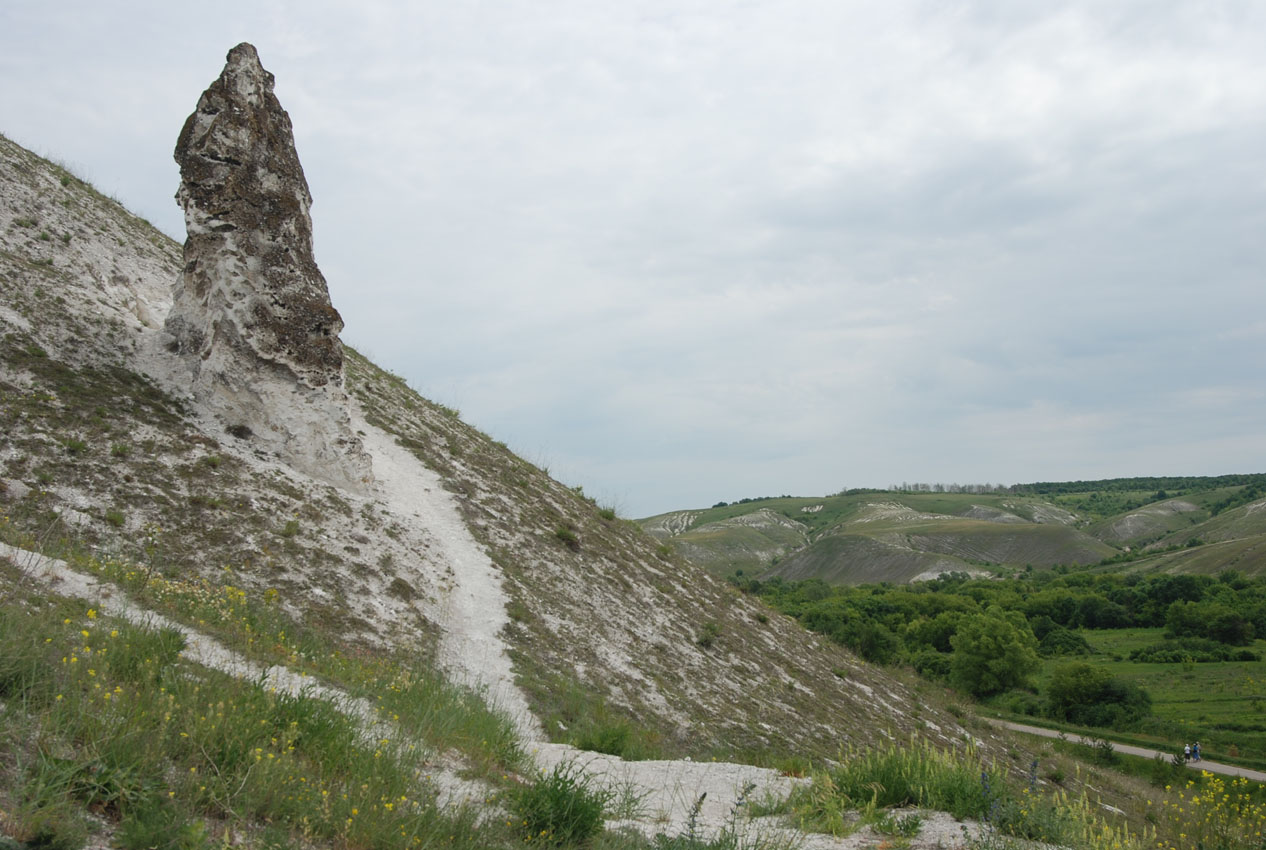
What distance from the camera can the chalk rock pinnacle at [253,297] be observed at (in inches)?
643

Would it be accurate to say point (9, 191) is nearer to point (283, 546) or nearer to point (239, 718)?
point (283, 546)

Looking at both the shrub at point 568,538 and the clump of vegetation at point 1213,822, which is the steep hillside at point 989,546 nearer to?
the shrub at point 568,538

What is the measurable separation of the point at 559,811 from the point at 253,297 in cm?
1445

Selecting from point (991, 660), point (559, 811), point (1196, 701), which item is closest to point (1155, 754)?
point (991, 660)

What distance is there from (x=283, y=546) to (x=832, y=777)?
34.2 feet

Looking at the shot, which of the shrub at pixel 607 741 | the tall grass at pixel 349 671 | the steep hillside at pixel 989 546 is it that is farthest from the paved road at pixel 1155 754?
the steep hillside at pixel 989 546

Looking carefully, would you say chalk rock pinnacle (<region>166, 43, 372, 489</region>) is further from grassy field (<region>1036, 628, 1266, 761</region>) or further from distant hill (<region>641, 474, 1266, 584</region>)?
distant hill (<region>641, 474, 1266, 584</region>)

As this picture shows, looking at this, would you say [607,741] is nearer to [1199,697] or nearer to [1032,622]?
[1199,697]

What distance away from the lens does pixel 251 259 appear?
16.6 m

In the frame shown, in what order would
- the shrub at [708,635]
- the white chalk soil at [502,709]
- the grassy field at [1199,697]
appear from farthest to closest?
the grassy field at [1199,697] → the shrub at [708,635] → the white chalk soil at [502,709]

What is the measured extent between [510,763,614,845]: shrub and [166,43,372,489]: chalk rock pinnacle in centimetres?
1276

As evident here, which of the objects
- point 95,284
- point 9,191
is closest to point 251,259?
point 95,284

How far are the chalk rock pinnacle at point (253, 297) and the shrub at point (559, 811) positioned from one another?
12.8 metres

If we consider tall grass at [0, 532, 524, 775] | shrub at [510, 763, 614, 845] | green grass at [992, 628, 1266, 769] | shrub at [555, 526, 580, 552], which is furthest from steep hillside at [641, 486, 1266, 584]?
shrub at [510, 763, 614, 845]
